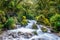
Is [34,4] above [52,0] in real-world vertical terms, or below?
below

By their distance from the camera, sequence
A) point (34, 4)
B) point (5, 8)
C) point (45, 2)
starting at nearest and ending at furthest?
1. point (5, 8)
2. point (45, 2)
3. point (34, 4)

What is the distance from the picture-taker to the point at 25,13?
2317cm

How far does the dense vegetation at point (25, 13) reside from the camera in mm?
14672

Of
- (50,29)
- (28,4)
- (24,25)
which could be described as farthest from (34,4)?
(50,29)

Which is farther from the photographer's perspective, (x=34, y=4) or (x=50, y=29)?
(x=34, y=4)

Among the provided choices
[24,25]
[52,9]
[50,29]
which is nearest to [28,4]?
[52,9]

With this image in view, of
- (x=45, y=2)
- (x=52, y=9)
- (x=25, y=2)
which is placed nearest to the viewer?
(x=52, y=9)

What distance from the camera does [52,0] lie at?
838 inches

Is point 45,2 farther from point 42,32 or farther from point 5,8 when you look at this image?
point 42,32

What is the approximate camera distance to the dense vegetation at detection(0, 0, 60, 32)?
1467 centimetres

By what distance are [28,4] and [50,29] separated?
39.5 feet

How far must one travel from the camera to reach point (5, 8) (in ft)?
61.5

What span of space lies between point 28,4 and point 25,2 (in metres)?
0.94

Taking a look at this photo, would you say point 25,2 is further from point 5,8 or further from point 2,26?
point 2,26
